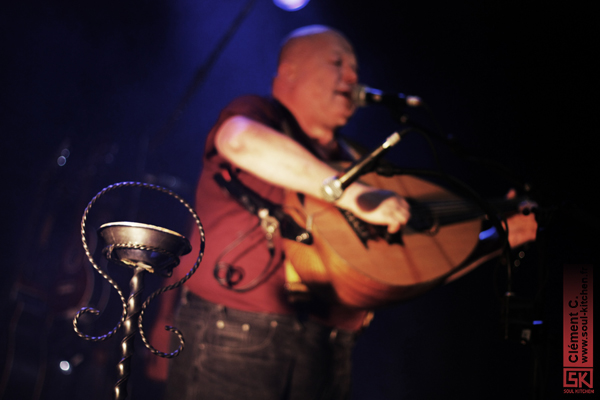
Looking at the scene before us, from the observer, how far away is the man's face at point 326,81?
1.97 m

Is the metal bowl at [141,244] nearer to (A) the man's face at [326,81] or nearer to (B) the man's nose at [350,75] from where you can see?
(A) the man's face at [326,81]

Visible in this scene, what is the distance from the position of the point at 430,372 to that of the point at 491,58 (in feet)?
6.86

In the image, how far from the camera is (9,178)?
2.93 metres

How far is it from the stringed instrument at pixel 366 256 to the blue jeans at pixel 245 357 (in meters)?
0.20

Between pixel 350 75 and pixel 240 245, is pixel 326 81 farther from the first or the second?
pixel 240 245

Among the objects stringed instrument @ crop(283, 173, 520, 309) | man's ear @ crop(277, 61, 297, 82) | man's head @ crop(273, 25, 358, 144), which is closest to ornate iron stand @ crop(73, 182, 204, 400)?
stringed instrument @ crop(283, 173, 520, 309)

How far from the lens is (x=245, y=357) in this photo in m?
1.44

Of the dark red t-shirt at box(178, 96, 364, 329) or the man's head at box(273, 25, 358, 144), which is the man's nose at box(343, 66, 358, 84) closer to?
the man's head at box(273, 25, 358, 144)

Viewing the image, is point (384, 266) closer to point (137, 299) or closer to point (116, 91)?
point (137, 299)

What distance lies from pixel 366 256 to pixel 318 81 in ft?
2.98

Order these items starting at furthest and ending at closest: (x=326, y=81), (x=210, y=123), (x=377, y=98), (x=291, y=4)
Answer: (x=210, y=123) < (x=291, y=4) < (x=326, y=81) < (x=377, y=98)

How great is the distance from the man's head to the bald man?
0.34 meters

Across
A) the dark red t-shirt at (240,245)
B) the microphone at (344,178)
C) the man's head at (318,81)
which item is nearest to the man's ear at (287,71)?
the man's head at (318,81)

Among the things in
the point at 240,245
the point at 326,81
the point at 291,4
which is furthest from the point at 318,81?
the point at 291,4
